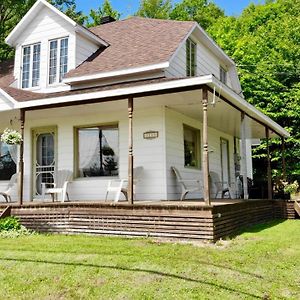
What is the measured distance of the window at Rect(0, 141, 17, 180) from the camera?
1248 centimetres

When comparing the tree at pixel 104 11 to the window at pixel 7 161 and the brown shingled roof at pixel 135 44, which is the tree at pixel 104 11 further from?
the window at pixel 7 161

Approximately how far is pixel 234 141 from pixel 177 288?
460 inches

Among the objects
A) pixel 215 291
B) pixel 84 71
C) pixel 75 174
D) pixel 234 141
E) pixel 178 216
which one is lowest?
pixel 215 291

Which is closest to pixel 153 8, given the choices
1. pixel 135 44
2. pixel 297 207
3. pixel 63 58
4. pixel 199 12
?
pixel 199 12

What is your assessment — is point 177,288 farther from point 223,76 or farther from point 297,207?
point 223,76

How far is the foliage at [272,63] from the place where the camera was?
71.5ft

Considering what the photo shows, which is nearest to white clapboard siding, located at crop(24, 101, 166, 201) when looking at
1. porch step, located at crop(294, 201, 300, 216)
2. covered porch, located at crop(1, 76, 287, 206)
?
covered porch, located at crop(1, 76, 287, 206)

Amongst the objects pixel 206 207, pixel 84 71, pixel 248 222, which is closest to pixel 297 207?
pixel 248 222

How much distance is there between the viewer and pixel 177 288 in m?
4.84

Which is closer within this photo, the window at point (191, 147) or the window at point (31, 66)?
the window at point (191, 147)

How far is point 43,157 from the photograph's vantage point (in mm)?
11891

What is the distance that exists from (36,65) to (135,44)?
3153 mm

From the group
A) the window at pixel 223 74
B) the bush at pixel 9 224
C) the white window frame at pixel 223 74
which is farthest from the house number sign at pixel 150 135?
the window at pixel 223 74

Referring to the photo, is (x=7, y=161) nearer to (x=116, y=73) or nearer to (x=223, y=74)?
(x=116, y=73)
